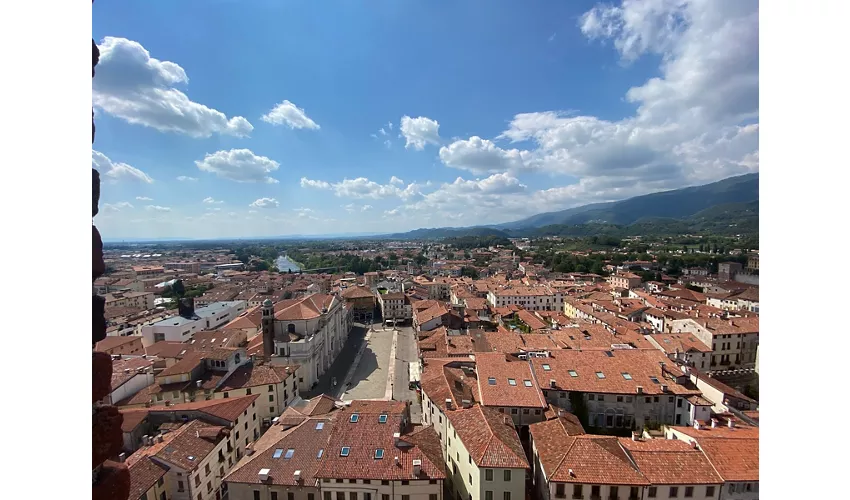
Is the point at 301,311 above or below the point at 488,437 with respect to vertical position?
above

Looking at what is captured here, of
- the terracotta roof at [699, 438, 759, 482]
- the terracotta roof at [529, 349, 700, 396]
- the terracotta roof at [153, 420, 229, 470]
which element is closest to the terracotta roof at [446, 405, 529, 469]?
the terracotta roof at [529, 349, 700, 396]

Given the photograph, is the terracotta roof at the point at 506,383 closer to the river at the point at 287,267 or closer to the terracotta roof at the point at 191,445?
the terracotta roof at the point at 191,445

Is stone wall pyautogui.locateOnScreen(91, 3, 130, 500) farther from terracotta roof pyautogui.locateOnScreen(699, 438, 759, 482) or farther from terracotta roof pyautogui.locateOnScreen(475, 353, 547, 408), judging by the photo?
terracotta roof pyautogui.locateOnScreen(699, 438, 759, 482)

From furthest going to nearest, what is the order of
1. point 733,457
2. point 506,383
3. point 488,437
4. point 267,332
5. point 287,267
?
point 287,267 < point 267,332 < point 506,383 < point 488,437 < point 733,457

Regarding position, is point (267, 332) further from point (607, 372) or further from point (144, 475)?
point (607, 372)

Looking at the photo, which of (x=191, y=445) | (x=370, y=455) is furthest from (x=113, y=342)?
(x=370, y=455)

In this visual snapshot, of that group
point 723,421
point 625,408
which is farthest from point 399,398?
point 723,421

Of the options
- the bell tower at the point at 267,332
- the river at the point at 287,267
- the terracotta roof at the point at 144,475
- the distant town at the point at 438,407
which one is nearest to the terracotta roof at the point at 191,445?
the distant town at the point at 438,407
